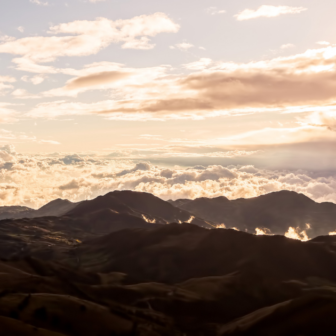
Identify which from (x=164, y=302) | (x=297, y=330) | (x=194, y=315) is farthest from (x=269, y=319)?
(x=164, y=302)

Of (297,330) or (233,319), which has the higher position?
(297,330)

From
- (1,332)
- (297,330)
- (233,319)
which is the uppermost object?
(1,332)

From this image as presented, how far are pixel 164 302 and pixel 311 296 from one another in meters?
71.6

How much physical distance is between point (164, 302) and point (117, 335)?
54.9 m

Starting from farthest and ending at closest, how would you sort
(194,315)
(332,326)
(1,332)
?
(194,315)
(332,326)
(1,332)

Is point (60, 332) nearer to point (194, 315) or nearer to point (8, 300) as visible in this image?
point (8, 300)

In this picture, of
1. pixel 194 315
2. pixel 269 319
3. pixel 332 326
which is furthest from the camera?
pixel 194 315

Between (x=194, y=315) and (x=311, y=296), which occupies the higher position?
(x=311, y=296)

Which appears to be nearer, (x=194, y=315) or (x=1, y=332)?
(x=1, y=332)

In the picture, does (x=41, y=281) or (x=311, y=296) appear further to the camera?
(x=41, y=281)

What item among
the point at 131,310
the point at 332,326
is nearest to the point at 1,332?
the point at 131,310

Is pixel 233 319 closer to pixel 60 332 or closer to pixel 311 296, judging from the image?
pixel 311 296

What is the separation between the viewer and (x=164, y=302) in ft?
653

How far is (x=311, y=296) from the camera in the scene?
177 metres
